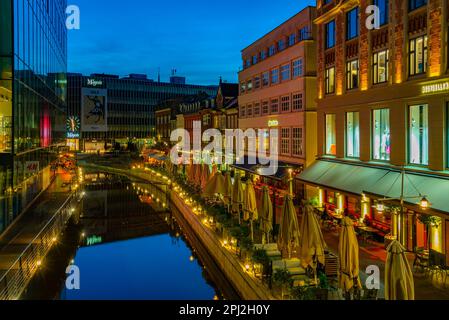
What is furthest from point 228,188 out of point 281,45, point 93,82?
point 93,82

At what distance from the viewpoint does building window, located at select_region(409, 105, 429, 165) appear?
1839 cm

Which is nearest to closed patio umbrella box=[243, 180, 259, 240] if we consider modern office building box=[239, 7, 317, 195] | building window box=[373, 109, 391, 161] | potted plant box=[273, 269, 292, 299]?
modern office building box=[239, 7, 317, 195]

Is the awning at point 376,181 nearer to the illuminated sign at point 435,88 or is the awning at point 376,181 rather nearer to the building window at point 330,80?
the illuminated sign at point 435,88

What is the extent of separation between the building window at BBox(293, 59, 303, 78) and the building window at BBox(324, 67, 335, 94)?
5.50m

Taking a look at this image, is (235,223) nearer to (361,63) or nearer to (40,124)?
(361,63)

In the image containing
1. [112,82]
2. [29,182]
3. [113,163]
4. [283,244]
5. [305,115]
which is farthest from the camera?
[112,82]

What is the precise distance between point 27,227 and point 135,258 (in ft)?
21.0

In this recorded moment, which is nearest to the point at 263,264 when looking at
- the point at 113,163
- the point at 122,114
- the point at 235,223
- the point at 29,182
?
the point at 235,223

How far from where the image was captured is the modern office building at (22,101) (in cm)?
1941

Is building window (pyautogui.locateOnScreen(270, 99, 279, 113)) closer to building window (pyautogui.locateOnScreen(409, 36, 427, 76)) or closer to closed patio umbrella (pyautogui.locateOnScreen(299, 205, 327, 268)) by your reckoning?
building window (pyautogui.locateOnScreen(409, 36, 427, 76))

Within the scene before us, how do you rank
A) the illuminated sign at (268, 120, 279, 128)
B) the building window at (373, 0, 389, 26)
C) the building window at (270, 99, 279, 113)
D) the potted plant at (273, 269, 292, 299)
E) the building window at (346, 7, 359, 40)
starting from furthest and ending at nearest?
the building window at (270, 99, 279, 113)
the illuminated sign at (268, 120, 279, 128)
the building window at (346, 7, 359, 40)
the building window at (373, 0, 389, 26)
the potted plant at (273, 269, 292, 299)

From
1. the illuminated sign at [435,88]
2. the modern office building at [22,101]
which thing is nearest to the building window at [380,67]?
the illuminated sign at [435,88]

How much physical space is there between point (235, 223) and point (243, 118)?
81.3 feet

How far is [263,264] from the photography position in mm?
15883
